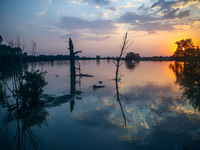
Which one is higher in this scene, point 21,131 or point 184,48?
point 184,48

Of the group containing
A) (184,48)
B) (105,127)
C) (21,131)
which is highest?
(184,48)

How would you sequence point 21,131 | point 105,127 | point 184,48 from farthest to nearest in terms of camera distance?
point 184,48 < point 105,127 < point 21,131

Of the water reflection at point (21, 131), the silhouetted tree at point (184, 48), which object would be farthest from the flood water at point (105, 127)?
the silhouetted tree at point (184, 48)

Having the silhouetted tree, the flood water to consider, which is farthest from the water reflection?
the silhouetted tree

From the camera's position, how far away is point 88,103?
13508mm

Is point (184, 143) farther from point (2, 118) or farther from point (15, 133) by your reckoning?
point (2, 118)

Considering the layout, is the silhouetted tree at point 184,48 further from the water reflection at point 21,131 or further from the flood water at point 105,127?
the water reflection at point 21,131

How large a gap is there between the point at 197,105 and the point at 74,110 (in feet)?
37.7

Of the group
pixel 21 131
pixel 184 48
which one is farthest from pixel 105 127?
pixel 184 48

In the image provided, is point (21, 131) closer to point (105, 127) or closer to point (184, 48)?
point (105, 127)

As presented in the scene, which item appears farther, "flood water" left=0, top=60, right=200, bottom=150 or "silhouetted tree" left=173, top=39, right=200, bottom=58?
"silhouetted tree" left=173, top=39, right=200, bottom=58

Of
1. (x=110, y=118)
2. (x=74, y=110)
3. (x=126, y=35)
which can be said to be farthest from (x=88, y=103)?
(x=126, y=35)

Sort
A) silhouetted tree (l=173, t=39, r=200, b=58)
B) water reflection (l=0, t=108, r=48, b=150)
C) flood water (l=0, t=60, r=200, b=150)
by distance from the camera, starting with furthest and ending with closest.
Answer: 1. silhouetted tree (l=173, t=39, r=200, b=58)
2. water reflection (l=0, t=108, r=48, b=150)
3. flood water (l=0, t=60, r=200, b=150)

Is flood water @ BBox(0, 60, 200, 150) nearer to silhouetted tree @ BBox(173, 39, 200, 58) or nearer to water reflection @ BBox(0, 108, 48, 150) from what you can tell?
water reflection @ BBox(0, 108, 48, 150)
